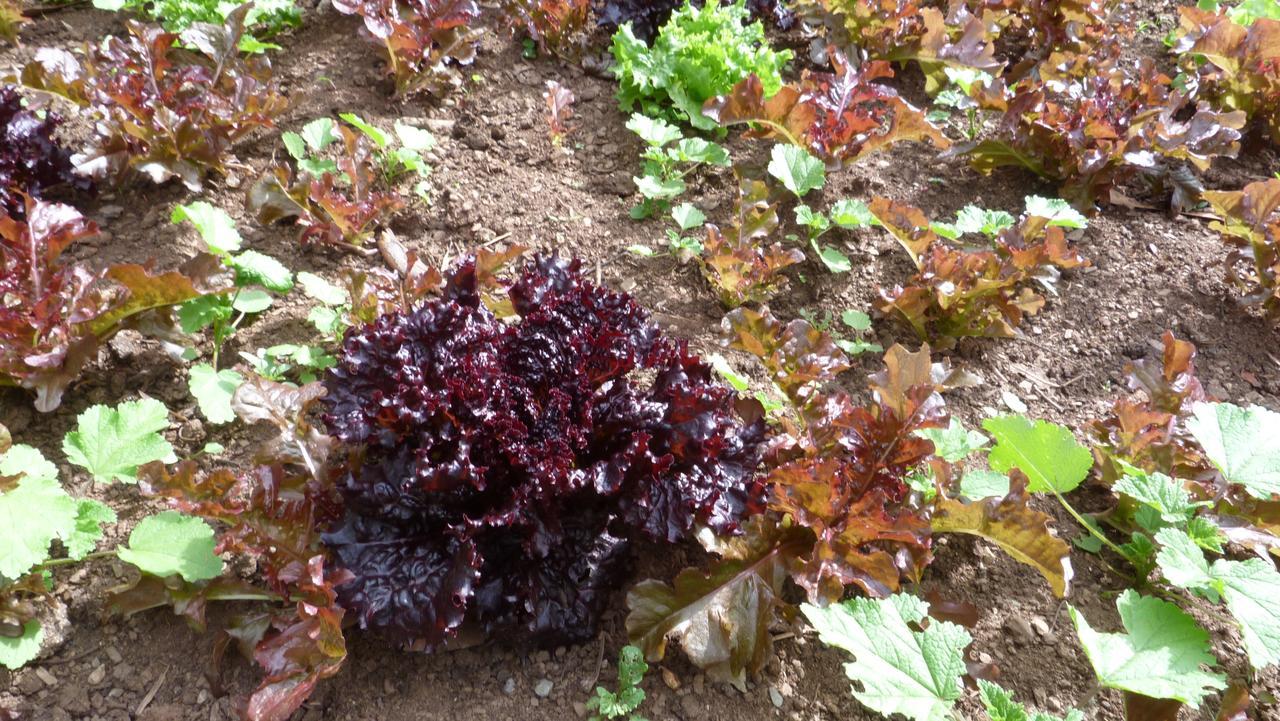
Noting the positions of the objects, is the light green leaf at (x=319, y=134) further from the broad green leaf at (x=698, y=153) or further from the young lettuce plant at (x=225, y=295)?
the broad green leaf at (x=698, y=153)

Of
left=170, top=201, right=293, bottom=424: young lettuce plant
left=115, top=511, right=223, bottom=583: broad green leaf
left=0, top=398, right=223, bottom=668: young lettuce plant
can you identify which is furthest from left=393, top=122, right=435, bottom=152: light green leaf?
left=115, top=511, right=223, bottom=583: broad green leaf

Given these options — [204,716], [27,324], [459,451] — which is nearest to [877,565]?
[459,451]

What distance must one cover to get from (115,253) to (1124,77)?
4703mm

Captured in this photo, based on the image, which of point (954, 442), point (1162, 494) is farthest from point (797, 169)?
point (1162, 494)

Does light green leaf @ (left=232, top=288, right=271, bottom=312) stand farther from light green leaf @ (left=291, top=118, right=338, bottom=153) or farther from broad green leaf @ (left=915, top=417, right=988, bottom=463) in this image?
broad green leaf @ (left=915, top=417, right=988, bottom=463)

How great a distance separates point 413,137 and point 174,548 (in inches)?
80.4

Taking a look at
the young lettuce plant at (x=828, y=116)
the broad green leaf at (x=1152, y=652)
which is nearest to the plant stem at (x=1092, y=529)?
the broad green leaf at (x=1152, y=652)

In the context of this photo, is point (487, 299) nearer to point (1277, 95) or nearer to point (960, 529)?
point (960, 529)

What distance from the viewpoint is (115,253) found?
3174 millimetres

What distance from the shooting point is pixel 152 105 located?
3240 mm

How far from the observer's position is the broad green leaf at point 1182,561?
1963 mm

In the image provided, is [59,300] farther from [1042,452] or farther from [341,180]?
[1042,452]

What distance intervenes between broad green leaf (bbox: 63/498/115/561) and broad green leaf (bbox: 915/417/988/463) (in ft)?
7.88

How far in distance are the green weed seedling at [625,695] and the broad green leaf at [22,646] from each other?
57.7 inches
